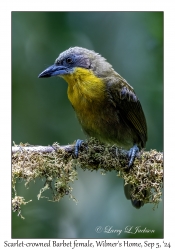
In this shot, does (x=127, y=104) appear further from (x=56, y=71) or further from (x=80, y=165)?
(x=80, y=165)

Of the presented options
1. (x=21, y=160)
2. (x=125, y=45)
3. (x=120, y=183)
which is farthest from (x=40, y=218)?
(x=125, y=45)

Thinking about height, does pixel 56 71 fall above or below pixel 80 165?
above

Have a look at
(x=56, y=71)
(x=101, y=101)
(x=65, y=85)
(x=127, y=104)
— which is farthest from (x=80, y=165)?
(x=65, y=85)

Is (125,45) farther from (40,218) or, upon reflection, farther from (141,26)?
(40,218)

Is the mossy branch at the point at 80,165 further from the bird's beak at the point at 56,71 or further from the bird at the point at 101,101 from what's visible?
the bird's beak at the point at 56,71

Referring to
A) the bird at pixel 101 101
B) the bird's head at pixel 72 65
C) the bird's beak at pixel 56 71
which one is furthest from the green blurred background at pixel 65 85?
the bird's beak at pixel 56 71

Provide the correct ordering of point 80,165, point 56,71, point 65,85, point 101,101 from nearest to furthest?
1. point 80,165
2. point 101,101
3. point 56,71
4. point 65,85
